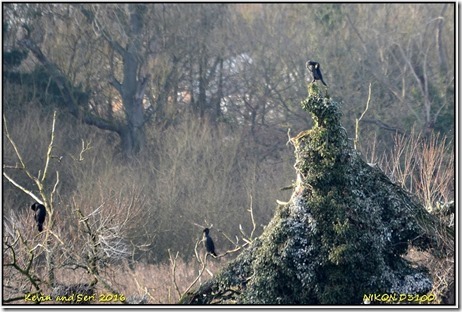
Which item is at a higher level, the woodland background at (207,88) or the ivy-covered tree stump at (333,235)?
the woodland background at (207,88)

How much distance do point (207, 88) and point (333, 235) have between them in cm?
2570

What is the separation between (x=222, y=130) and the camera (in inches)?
1415

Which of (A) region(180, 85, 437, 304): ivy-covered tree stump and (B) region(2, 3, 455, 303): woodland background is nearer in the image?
(A) region(180, 85, 437, 304): ivy-covered tree stump

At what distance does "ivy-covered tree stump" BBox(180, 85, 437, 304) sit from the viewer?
12258 millimetres

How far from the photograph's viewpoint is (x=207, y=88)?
37594 millimetres

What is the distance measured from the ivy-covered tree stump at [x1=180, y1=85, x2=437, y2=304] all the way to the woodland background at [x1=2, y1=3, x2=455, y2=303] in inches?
664

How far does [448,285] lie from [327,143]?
2.49 m

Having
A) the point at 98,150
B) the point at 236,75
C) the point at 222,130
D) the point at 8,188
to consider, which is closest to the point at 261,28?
the point at 236,75

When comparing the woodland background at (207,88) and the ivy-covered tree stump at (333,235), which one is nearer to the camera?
the ivy-covered tree stump at (333,235)

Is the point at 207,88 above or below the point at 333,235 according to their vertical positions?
above

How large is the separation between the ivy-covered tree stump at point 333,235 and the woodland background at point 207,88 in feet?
55.4

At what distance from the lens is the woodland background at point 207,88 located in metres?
31.1

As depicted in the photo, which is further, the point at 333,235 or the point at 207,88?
the point at 207,88

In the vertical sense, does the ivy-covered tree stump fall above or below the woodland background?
below
